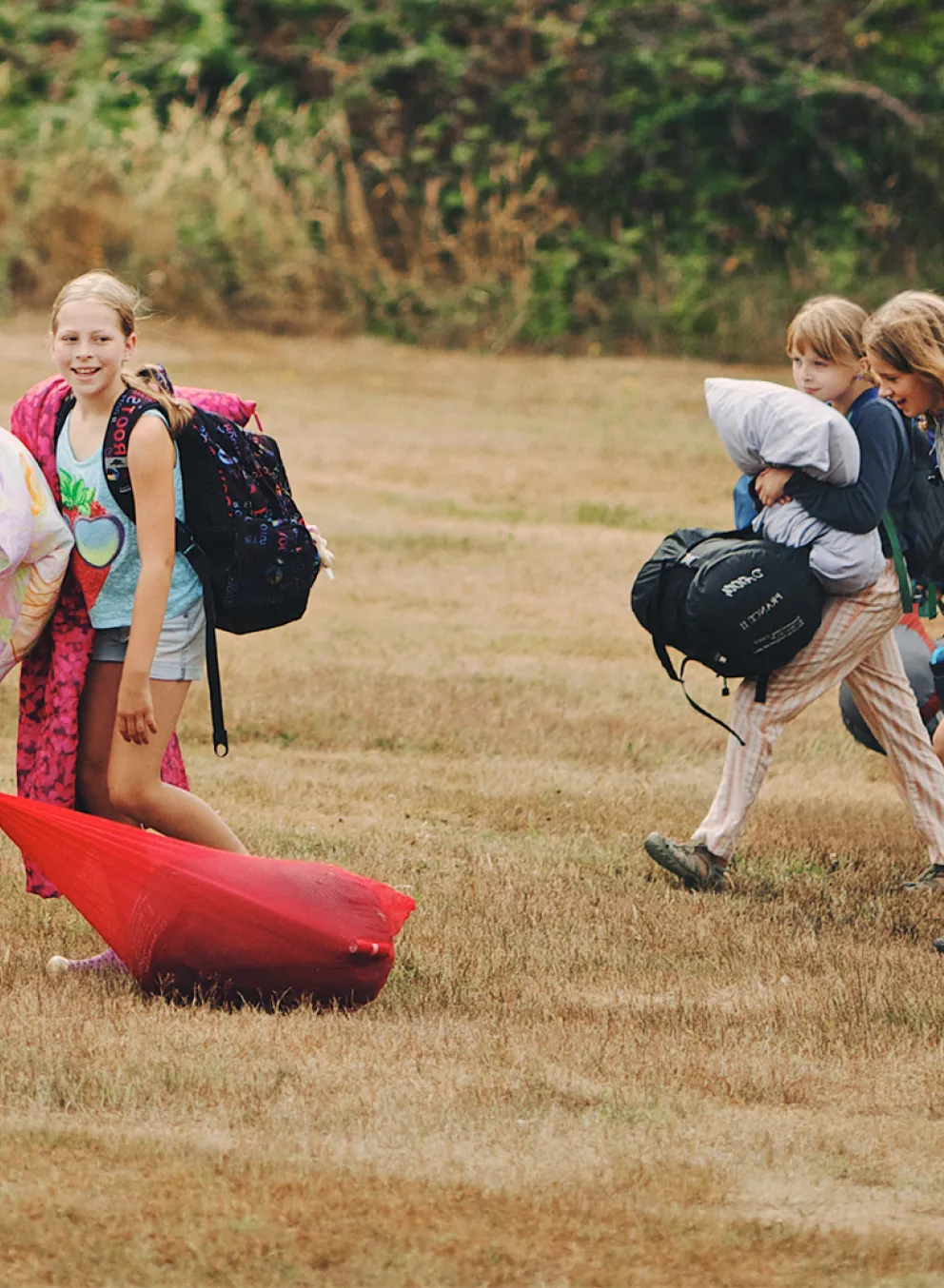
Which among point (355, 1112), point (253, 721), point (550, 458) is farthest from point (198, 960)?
point (550, 458)

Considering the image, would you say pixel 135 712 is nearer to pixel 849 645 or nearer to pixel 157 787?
pixel 157 787

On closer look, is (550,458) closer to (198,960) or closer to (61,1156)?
(198,960)

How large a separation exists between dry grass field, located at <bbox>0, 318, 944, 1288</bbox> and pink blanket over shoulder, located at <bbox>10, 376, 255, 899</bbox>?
1.60ft

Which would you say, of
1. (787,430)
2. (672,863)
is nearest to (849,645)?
(787,430)

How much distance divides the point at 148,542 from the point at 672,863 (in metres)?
2.15

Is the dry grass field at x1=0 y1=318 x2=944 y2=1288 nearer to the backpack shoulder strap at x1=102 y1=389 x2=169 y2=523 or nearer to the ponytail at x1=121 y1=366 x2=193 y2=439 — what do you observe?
the backpack shoulder strap at x1=102 y1=389 x2=169 y2=523

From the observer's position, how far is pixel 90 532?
4.98 m

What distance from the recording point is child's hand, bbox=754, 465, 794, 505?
595 cm

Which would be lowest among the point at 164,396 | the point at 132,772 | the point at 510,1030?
the point at 510,1030

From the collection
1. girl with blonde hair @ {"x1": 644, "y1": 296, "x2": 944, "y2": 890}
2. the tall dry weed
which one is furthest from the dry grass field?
the tall dry weed

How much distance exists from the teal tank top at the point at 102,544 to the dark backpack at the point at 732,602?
1519mm

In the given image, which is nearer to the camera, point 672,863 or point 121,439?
point 121,439

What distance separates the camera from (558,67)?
1978 cm

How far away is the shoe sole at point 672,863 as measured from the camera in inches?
246
